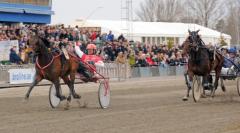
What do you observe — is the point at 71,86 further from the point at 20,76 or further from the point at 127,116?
the point at 20,76

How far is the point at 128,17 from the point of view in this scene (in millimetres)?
45406

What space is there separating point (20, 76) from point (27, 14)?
16475mm

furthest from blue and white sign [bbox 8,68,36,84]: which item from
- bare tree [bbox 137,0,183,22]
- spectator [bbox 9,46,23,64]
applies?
bare tree [bbox 137,0,183,22]

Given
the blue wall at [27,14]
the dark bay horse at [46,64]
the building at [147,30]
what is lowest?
the dark bay horse at [46,64]

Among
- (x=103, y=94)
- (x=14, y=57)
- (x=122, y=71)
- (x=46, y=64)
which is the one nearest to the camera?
(x=46, y=64)

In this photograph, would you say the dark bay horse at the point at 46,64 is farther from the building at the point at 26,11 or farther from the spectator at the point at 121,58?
the building at the point at 26,11

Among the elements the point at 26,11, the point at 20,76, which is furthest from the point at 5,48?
the point at 26,11

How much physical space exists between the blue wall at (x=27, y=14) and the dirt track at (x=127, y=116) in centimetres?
2085

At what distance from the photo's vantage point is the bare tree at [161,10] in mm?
93375

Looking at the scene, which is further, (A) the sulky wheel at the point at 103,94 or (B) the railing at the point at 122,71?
(B) the railing at the point at 122,71

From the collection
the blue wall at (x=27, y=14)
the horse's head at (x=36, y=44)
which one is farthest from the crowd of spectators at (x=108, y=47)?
the horse's head at (x=36, y=44)

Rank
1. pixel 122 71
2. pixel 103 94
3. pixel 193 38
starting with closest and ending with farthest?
pixel 103 94 → pixel 193 38 → pixel 122 71

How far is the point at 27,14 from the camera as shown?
41.9m

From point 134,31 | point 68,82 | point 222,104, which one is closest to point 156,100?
point 222,104
